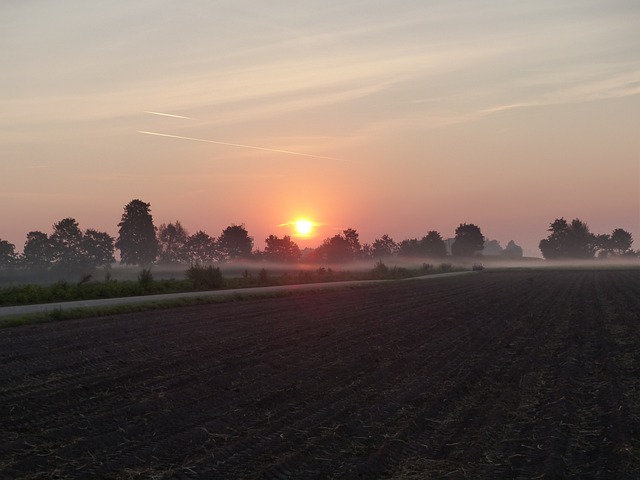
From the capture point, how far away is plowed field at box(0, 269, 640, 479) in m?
7.74

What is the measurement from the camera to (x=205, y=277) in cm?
4312

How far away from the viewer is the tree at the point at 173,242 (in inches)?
5709

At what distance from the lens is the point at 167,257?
14425cm

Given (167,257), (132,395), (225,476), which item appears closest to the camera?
(225,476)

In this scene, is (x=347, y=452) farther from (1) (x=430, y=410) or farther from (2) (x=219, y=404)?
(2) (x=219, y=404)

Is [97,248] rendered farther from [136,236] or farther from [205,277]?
[205,277]

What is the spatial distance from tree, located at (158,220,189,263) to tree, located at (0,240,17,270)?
30.2 metres

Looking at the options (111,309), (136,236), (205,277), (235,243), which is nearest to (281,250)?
(235,243)

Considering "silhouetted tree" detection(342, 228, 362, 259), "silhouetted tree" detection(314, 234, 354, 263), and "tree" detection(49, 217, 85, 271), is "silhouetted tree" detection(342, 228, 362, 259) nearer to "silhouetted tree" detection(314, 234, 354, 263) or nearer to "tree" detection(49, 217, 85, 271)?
"silhouetted tree" detection(314, 234, 354, 263)

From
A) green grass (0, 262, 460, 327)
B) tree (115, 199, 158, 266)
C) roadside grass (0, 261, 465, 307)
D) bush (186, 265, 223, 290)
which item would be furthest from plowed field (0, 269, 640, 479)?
tree (115, 199, 158, 266)

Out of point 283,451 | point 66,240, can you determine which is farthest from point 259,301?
point 66,240

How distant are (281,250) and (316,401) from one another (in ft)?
492

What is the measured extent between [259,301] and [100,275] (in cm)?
7734

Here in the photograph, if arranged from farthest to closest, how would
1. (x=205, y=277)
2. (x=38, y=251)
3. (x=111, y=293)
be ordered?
(x=38, y=251) → (x=205, y=277) → (x=111, y=293)
